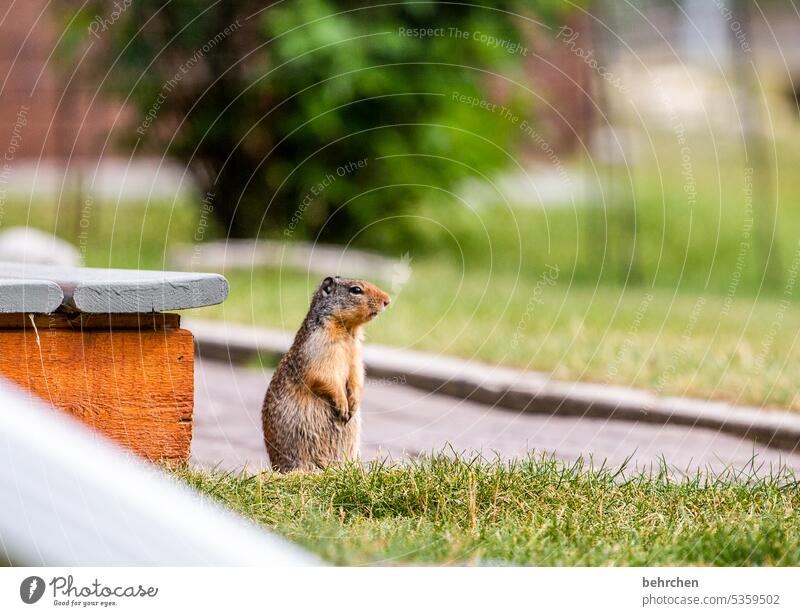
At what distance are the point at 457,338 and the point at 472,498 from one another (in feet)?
10.4

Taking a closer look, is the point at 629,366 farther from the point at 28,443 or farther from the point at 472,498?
the point at 28,443

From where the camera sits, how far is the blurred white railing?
1.72 m

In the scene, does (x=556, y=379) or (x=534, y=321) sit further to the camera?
(x=534, y=321)

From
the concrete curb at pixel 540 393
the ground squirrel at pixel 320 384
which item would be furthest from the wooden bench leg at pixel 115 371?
the concrete curb at pixel 540 393

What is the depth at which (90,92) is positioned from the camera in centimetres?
1116

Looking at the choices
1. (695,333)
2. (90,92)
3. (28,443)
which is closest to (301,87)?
(90,92)

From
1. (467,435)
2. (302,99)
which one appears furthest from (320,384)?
(302,99)

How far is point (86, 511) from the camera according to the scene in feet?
5.73

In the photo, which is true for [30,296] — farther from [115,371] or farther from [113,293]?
[115,371]

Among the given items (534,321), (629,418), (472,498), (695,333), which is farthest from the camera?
(534,321)

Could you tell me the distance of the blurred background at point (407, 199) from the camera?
7027 millimetres

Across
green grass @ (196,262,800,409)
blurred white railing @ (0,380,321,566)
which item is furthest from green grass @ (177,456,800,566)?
green grass @ (196,262,800,409)
